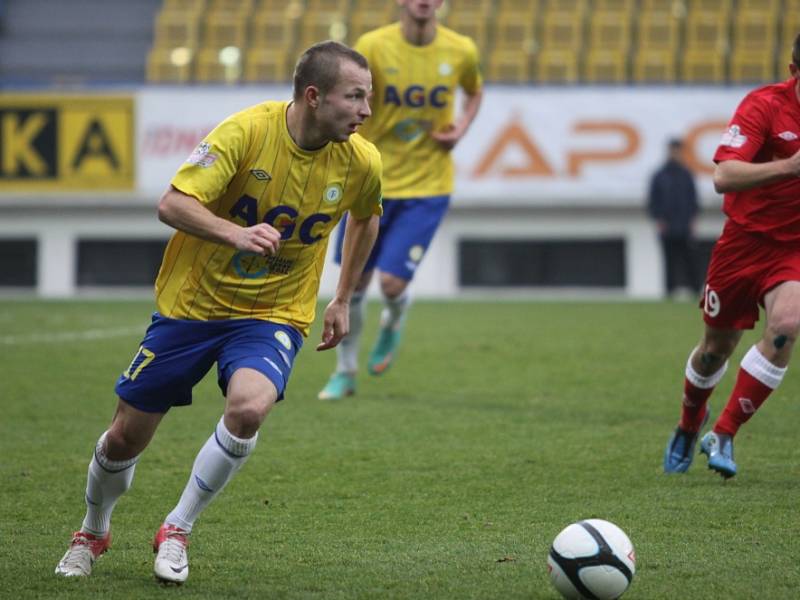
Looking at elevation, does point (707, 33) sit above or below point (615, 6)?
below

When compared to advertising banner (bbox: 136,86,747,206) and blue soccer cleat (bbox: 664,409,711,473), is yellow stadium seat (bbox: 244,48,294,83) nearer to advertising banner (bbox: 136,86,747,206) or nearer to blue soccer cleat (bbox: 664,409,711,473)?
advertising banner (bbox: 136,86,747,206)

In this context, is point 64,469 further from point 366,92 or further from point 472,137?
point 472,137

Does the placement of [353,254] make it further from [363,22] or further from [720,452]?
[363,22]

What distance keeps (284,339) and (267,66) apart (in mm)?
17295

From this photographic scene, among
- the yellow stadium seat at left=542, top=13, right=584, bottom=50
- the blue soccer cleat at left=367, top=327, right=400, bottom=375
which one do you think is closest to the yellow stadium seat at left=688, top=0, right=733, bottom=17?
the yellow stadium seat at left=542, top=13, right=584, bottom=50

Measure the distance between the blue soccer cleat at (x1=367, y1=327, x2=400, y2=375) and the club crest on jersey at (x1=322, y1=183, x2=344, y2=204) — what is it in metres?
4.77

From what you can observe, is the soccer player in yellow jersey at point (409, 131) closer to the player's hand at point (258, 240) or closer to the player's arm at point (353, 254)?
the player's arm at point (353, 254)

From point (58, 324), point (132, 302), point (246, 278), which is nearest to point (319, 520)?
point (246, 278)

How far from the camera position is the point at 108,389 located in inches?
388

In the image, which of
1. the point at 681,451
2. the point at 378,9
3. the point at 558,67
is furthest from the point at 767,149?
the point at 378,9

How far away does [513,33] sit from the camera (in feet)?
71.7

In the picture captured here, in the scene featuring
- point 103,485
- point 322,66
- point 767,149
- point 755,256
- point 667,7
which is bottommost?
point 667,7

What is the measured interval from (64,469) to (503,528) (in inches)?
97.8

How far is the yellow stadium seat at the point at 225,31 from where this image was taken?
22.4 meters
